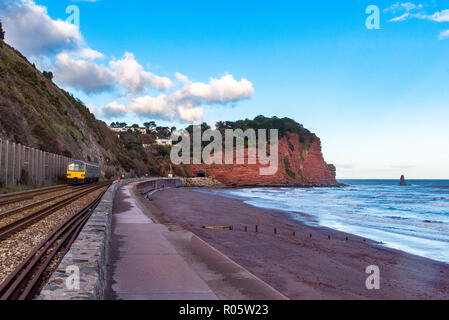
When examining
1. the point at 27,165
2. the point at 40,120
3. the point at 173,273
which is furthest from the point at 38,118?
the point at 173,273

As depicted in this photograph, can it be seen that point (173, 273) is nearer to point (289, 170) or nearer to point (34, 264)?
point (34, 264)

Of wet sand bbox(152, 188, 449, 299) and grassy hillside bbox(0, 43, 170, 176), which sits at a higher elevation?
grassy hillside bbox(0, 43, 170, 176)

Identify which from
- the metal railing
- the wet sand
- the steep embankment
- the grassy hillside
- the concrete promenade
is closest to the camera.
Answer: the concrete promenade

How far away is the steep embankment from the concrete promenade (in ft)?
76.9

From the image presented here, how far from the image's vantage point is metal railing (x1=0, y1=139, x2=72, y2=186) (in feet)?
74.5

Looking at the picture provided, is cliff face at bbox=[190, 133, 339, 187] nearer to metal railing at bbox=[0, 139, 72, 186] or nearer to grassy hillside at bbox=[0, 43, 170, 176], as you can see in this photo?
grassy hillside at bbox=[0, 43, 170, 176]

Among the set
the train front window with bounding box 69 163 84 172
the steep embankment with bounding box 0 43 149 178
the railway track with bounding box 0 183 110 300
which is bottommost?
the railway track with bounding box 0 183 110 300

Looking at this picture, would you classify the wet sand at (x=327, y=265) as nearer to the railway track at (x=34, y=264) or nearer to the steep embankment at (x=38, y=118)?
the railway track at (x=34, y=264)

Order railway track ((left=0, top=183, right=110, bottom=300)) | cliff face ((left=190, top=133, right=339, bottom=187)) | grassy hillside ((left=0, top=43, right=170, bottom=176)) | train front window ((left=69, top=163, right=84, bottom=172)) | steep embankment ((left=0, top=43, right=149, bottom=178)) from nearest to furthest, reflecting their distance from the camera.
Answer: railway track ((left=0, top=183, right=110, bottom=300)) < steep embankment ((left=0, top=43, right=149, bottom=178)) < grassy hillside ((left=0, top=43, right=170, bottom=176)) < train front window ((left=69, top=163, right=84, bottom=172)) < cliff face ((left=190, top=133, right=339, bottom=187))

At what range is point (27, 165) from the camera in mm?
26344

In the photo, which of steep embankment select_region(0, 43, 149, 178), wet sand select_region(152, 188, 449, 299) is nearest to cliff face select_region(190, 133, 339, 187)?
steep embankment select_region(0, 43, 149, 178)

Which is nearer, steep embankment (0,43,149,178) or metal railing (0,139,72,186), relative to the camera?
metal railing (0,139,72,186)
